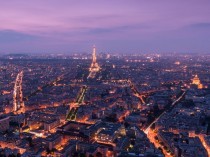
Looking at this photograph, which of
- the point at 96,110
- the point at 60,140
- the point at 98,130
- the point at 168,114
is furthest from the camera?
the point at 96,110

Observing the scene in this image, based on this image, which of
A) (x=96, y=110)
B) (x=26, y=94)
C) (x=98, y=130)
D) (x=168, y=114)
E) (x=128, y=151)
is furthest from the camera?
(x=26, y=94)

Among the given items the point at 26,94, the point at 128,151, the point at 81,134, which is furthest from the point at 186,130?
the point at 26,94

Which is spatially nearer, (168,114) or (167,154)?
(167,154)

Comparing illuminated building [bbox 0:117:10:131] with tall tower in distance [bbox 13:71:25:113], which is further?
tall tower in distance [bbox 13:71:25:113]

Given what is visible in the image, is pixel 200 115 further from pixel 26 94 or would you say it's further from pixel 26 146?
pixel 26 94

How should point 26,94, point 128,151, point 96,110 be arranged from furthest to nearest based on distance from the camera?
point 26,94 → point 96,110 → point 128,151

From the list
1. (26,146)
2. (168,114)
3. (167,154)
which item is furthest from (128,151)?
(168,114)

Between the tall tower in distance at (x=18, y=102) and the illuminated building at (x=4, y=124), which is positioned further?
the tall tower in distance at (x=18, y=102)

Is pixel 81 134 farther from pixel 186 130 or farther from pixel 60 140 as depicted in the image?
pixel 186 130

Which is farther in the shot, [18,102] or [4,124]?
[18,102]
